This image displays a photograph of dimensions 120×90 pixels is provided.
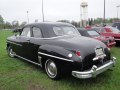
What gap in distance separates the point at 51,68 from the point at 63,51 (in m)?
0.85

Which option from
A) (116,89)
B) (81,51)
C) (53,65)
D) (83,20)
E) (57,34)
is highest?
(83,20)

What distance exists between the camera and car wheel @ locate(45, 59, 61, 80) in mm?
5220

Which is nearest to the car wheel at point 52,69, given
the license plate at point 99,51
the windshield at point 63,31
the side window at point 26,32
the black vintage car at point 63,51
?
the black vintage car at point 63,51

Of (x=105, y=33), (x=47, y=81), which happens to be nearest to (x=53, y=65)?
(x=47, y=81)

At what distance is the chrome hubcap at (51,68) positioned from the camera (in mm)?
5344

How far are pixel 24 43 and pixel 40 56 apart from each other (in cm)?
138

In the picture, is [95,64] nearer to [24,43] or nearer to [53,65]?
[53,65]

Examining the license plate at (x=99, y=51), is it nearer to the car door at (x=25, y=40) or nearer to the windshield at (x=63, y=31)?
→ the windshield at (x=63, y=31)

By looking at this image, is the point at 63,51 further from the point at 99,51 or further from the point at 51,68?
the point at 99,51

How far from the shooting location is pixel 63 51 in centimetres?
491

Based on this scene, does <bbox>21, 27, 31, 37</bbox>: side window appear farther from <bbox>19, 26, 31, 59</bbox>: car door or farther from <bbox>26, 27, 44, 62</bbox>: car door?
<bbox>26, 27, 44, 62</bbox>: car door

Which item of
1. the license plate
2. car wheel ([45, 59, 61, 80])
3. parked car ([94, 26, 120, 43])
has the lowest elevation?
car wheel ([45, 59, 61, 80])

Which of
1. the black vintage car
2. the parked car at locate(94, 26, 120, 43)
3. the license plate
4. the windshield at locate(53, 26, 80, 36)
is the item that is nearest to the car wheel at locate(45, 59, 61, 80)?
the black vintage car

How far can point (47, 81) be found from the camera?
540 cm
